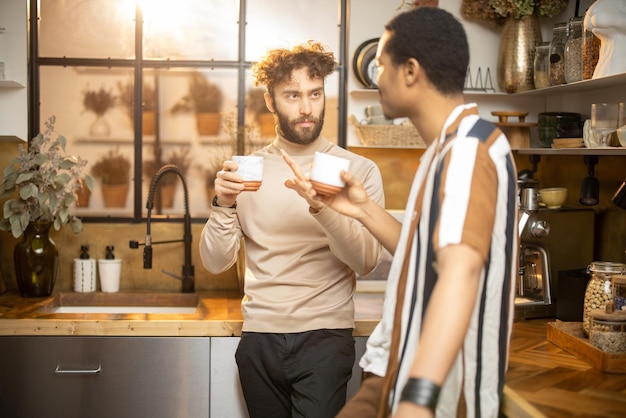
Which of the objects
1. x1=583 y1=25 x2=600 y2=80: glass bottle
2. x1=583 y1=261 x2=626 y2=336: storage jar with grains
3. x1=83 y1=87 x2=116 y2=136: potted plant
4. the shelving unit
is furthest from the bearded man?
x1=83 y1=87 x2=116 y2=136: potted plant

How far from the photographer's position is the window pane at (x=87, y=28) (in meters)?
3.46

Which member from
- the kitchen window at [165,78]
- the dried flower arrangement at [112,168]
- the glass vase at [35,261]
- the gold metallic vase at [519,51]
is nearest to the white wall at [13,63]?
the kitchen window at [165,78]

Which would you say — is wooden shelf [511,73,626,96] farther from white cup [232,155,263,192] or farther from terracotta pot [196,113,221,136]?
terracotta pot [196,113,221,136]

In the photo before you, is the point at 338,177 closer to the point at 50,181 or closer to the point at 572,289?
the point at 572,289

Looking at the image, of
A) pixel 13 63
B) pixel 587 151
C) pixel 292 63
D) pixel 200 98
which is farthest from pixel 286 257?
pixel 13 63

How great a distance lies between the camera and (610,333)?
2.08 m

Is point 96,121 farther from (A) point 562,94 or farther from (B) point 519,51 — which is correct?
(A) point 562,94

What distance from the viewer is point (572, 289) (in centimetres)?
255

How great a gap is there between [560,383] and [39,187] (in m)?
2.19

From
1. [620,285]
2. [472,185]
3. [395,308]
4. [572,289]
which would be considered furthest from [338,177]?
[572,289]

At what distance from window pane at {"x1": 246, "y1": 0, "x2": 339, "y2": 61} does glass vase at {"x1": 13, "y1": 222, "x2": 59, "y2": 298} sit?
1.18 meters

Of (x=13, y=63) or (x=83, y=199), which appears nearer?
(x=13, y=63)

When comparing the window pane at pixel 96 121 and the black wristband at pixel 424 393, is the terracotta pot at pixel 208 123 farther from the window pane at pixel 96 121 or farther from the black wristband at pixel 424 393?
the black wristband at pixel 424 393

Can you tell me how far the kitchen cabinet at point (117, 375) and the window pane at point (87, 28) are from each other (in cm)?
134
